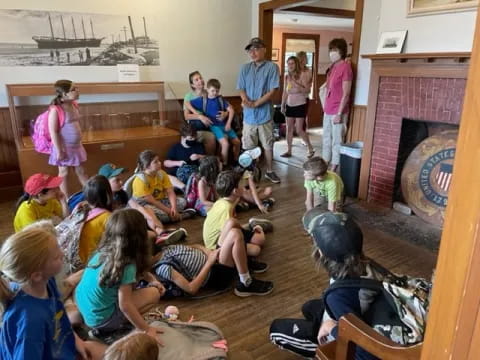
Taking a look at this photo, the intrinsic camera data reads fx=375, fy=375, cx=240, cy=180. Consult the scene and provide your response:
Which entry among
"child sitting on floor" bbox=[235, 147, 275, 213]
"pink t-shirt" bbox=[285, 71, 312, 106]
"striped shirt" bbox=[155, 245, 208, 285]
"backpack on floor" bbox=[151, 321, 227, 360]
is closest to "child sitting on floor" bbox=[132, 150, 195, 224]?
"child sitting on floor" bbox=[235, 147, 275, 213]

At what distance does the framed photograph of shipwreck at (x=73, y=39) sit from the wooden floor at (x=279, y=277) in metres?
1.60

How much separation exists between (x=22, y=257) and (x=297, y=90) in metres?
4.65

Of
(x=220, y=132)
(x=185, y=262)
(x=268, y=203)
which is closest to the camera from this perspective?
(x=185, y=262)

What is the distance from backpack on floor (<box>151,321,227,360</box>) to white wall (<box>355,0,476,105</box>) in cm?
262

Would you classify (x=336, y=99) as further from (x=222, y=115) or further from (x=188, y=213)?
(x=188, y=213)

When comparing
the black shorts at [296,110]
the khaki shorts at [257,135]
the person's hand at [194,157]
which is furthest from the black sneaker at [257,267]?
the black shorts at [296,110]

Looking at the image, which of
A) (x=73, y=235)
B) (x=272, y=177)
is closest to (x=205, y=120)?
(x=272, y=177)

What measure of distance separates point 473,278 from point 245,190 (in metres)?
3.09

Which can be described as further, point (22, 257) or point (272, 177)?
point (272, 177)

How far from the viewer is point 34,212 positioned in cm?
228

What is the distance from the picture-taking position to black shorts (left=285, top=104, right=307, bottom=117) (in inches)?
212

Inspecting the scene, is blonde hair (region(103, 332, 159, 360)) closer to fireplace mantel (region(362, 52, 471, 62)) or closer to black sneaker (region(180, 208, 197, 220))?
black sneaker (region(180, 208, 197, 220))

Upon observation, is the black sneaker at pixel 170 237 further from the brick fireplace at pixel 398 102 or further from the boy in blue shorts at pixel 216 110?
the brick fireplace at pixel 398 102

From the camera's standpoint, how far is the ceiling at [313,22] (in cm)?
668
